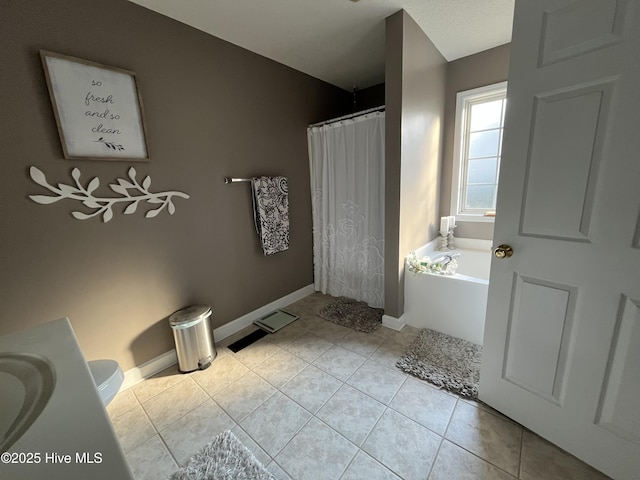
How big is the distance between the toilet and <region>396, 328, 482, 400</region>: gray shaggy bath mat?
1.57 m

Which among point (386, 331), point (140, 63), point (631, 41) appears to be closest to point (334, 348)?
point (386, 331)

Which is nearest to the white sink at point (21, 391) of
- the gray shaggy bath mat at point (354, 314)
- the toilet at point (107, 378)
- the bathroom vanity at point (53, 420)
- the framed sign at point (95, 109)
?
the bathroom vanity at point (53, 420)

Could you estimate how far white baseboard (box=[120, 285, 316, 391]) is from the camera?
172 centimetres

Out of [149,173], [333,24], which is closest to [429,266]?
[333,24]

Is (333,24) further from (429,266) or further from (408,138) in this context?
(429,266)

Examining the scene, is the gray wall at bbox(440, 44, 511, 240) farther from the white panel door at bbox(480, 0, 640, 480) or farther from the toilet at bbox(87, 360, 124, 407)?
the toilet at bbox(87, 360, 124, 407)

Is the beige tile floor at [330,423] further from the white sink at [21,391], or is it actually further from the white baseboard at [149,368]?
the white sink at [21,391]

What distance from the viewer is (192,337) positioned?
1.78m

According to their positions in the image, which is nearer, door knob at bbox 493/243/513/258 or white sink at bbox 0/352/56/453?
white sink at bbox 0/352/56/453

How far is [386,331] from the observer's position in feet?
7.19

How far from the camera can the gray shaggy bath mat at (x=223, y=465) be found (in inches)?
44.3

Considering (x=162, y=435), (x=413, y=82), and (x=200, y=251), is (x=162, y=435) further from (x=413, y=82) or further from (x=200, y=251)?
(x=413, y=82)

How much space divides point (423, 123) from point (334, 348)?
2057 millimetres

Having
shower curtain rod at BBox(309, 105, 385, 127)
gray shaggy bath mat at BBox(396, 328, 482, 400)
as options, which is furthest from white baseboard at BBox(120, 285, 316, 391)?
shower curtain rod at BBox(309, 105, 385, 127)
